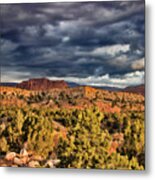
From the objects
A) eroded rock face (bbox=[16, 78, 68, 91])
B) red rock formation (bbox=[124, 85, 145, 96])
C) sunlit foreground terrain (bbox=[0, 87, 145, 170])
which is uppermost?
eroded rock face (bbox=[16, 78, 68, 91])

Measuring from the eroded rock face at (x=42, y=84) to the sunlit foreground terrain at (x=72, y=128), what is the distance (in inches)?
0.8

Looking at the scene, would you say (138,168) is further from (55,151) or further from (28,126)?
(28,126)

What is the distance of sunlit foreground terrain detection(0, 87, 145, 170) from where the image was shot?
2.03 m

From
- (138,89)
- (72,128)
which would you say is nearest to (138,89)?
(138,89)

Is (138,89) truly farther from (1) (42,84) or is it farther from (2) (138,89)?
(1) (42,84)

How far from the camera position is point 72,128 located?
6.77ft

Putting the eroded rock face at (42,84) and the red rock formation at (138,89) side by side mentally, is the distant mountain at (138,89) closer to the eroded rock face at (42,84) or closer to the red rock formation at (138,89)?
the red rock formation at (138,89)

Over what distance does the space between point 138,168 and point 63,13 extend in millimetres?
698

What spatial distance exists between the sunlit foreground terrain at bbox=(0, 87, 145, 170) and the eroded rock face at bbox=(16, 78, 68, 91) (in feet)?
0.07

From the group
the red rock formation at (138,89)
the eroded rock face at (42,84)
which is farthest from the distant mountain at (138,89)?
the eroded rock face at (42,84)

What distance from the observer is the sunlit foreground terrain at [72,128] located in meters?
2.03

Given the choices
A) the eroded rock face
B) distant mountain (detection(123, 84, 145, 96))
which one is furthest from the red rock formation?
the eroded rock face

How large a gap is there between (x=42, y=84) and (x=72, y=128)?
220 mm

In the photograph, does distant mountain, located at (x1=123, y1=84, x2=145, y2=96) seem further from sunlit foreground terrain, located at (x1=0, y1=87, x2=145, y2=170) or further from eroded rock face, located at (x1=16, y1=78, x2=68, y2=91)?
eroded rock face, located at (x1=16, y1=78, x2=68, y2=91)
